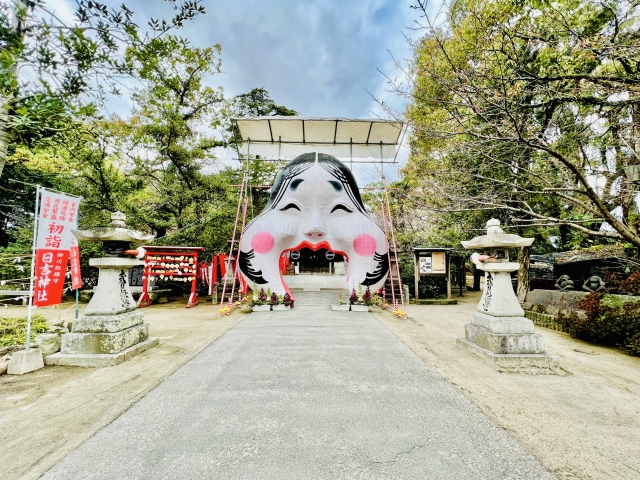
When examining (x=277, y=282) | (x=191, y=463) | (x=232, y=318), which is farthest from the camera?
(x=277, y=282)

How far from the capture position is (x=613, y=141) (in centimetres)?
525

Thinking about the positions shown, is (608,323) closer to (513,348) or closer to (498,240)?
(513,348)

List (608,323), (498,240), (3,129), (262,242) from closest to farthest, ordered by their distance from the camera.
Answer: (3,129), (498,240), (608,323), (262,242)

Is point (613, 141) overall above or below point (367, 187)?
below

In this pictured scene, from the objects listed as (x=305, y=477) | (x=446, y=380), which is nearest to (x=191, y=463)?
(x=305, y=477)

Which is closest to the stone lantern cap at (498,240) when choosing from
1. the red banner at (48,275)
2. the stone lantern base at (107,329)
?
the stone lantern base at (107,329)

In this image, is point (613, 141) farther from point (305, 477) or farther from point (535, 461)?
point (305, 477)

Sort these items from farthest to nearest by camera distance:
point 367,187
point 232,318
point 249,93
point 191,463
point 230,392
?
point 249,93
point 367,187
point 232,318
point 230,392
point 191,463

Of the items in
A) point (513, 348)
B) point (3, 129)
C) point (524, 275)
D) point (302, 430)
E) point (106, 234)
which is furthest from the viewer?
point (524, 275)

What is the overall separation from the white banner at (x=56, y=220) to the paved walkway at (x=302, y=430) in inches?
114

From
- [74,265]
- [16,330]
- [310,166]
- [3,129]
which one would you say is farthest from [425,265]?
[3,129]

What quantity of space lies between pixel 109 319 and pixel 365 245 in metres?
A: 6.27

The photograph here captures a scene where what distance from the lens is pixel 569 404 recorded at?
3213mm

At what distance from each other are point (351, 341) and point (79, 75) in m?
5.70
